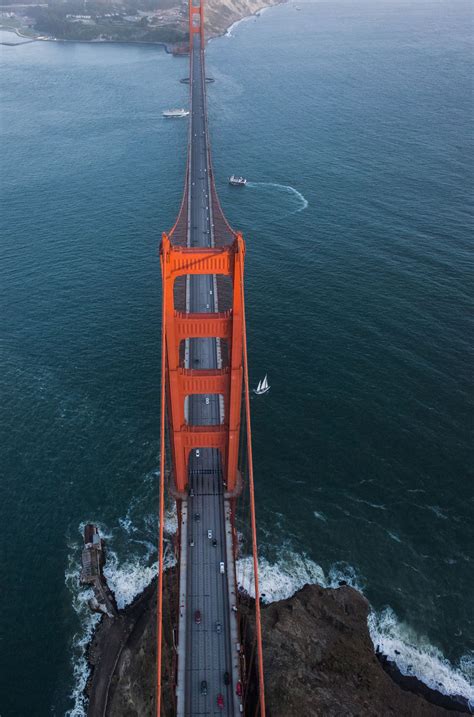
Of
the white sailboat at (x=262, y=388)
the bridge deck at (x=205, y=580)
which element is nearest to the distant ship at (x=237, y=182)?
the bridge deck at (x=205, y=580)

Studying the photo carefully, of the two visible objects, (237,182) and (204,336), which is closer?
(204,336)

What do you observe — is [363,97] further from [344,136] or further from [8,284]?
[8,284]

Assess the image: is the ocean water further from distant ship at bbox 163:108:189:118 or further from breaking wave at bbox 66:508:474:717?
distant ship at bbox 163:108:189:118

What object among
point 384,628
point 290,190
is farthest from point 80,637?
point 290,190

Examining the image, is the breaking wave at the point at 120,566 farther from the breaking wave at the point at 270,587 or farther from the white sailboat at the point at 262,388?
the white sailboat at the point at 262,388

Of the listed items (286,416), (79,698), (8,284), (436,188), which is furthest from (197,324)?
(436,188)

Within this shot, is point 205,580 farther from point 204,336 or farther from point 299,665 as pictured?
point 204,336
